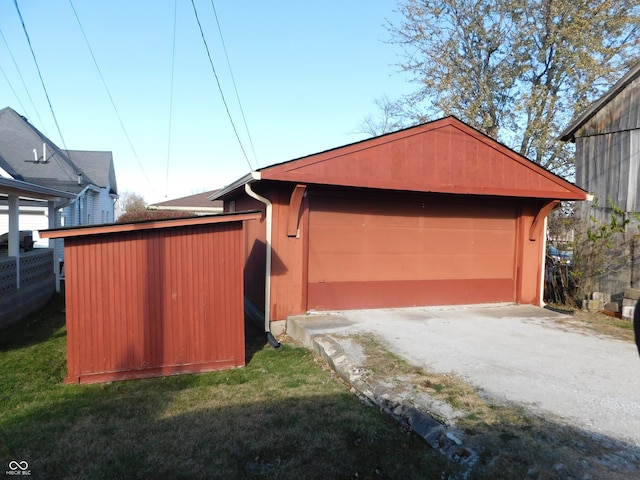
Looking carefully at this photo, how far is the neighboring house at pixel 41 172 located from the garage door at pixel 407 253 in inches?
398

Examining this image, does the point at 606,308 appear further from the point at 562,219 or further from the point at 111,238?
the point at 111,238

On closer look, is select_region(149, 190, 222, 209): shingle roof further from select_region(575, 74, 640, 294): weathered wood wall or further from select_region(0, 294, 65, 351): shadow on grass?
select_region(575, 74, 640, 294): weathered wood wall

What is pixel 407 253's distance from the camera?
7574 millimetres

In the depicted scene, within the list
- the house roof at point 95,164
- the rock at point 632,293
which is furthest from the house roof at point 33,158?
the rock at point 632,293

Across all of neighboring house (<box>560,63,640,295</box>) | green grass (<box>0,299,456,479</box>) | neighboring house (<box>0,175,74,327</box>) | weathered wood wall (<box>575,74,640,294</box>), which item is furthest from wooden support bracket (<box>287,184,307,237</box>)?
neighboring house (<box>560,63,640,295</box>)

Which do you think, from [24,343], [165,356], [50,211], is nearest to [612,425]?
[165,356]

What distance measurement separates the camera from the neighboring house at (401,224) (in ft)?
21.5

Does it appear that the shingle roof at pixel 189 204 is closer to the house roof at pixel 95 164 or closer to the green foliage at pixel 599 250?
the house roof at pixel 95 164

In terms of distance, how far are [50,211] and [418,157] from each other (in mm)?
8657

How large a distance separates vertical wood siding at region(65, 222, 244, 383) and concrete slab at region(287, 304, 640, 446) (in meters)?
A: 1.37

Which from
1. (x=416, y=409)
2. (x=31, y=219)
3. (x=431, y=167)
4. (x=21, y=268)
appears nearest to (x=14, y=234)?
(x=21, y=268)

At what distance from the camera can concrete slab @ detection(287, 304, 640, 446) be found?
3621mm

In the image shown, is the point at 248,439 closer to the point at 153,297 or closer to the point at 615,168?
the point at 153,297

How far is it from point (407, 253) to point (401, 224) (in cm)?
53
